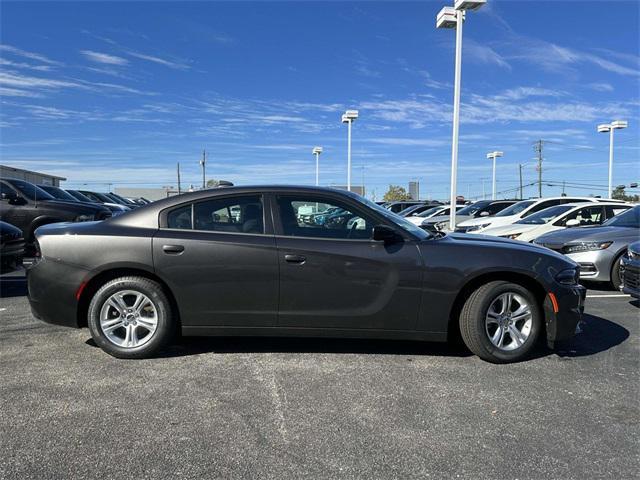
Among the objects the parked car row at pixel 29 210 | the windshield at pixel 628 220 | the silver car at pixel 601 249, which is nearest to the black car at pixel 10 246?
the parked car row at pixel 29 210

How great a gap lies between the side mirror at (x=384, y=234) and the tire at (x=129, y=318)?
73.4 inches

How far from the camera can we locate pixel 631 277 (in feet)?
20.6

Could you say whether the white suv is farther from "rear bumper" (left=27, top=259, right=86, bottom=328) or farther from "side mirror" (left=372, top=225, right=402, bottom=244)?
"rear bumper" (left=27, top=259, right=86, bottom=328)

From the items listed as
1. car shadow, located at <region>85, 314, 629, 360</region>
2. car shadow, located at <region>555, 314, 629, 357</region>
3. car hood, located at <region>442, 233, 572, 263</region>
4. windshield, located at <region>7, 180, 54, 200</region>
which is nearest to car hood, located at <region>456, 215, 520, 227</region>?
car shadow, located at <region>555, 314, 629, 357</region>

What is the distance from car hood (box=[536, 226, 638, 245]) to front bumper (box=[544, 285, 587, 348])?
417 centimetres

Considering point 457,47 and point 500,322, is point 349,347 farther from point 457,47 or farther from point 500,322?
point 457,47

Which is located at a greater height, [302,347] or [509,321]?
[509,321]

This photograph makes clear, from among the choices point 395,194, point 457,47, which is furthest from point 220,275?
point 395,194

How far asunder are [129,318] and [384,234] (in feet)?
7.54

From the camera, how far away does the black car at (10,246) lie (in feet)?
22.2

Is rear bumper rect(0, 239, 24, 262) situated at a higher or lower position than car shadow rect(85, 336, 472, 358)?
higher

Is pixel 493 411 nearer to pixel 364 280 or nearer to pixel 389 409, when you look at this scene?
pixel 389 409

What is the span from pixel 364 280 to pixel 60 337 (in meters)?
3.11

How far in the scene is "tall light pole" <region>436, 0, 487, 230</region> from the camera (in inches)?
535
